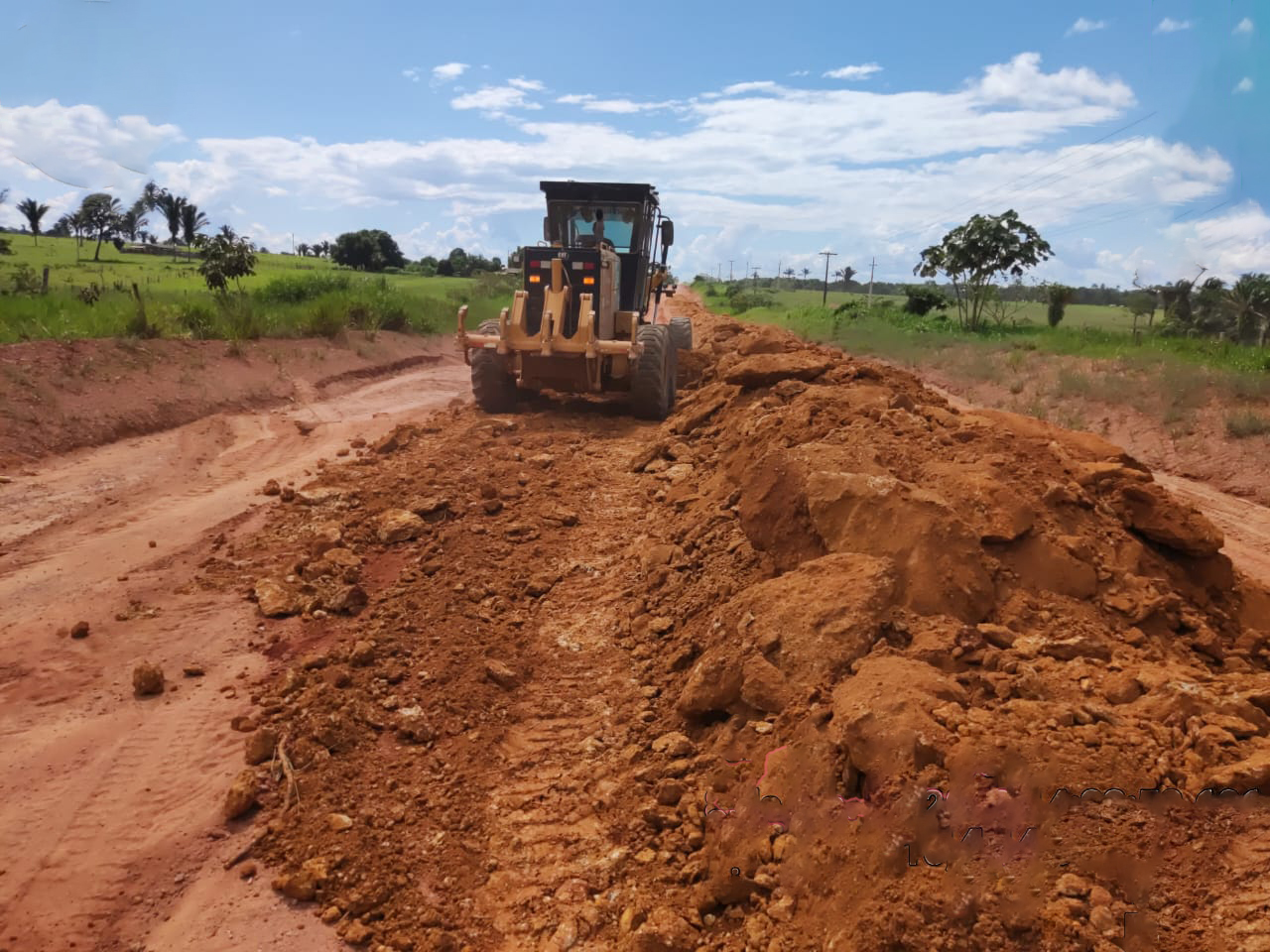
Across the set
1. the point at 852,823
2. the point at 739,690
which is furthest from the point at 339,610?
the point at 852,823

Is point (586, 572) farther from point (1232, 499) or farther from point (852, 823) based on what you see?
point (1232, 499)

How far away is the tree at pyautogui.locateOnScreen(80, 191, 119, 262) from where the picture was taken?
Answer: 131ft

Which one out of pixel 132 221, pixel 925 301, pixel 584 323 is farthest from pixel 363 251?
pixel 584 323

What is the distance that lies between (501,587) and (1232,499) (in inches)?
327

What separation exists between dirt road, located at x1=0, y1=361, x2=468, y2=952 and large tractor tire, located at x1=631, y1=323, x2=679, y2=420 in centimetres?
412

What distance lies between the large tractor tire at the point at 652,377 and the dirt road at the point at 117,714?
412cm

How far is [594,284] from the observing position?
402 inches

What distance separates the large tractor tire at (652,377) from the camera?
10.0 m

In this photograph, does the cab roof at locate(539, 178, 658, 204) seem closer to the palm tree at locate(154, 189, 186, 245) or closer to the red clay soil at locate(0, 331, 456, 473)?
the red clay soil at locate(0, 331, 456, 473)

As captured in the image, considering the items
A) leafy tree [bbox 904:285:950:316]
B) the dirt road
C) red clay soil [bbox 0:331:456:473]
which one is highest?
leafy tree [bbox 904:285:950:316]

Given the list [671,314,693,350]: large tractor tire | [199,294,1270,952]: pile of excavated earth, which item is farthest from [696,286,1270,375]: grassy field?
[199,294,1270,952]: pile of excavated earth

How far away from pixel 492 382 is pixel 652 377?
7.07 feet

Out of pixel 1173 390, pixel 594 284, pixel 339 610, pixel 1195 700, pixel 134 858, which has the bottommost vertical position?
pixel 134 858

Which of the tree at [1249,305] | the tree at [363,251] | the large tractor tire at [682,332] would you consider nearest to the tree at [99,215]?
the tree at [363,251]
